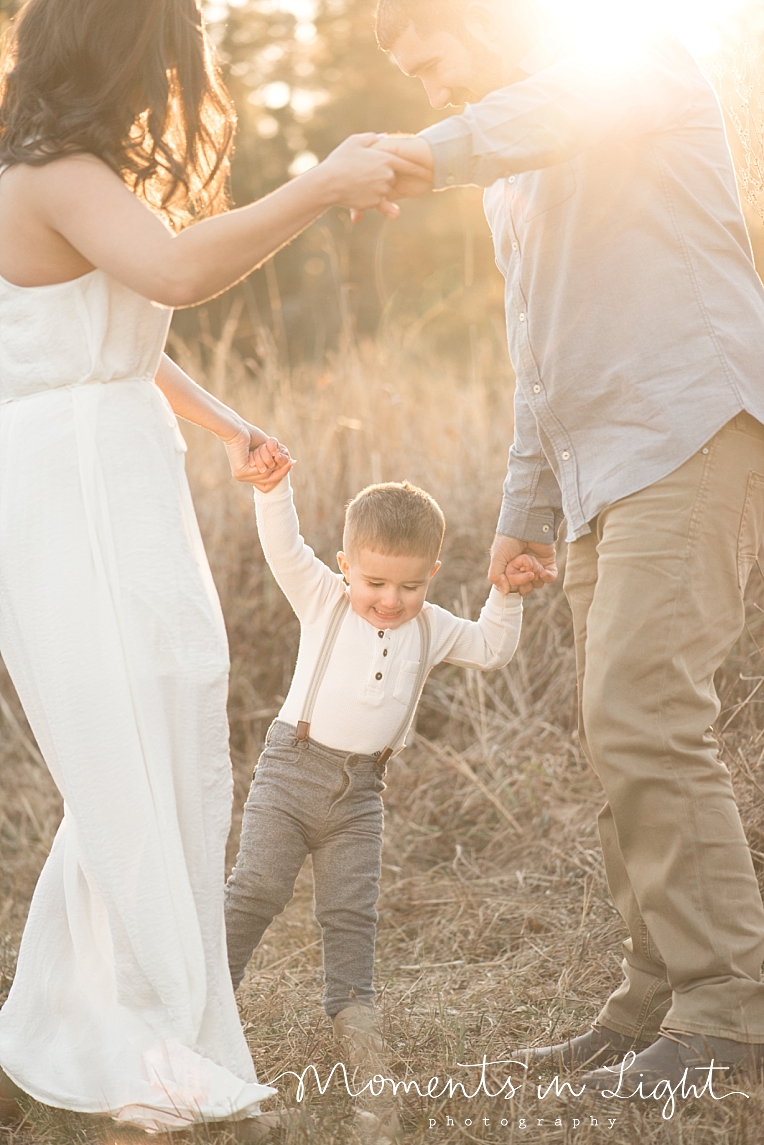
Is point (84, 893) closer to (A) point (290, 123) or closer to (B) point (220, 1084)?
(B) point (220, 1084)

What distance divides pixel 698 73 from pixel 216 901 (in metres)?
1.79

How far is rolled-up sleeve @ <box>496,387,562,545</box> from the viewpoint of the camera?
275cm

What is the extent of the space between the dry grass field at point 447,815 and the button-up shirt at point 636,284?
116 cm

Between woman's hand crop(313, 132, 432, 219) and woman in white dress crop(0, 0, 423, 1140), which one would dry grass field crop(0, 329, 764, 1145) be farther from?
woman's hand crop(313, 132, 432, 219)

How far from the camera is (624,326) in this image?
7.60 ft

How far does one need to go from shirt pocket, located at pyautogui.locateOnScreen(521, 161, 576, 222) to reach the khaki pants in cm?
57

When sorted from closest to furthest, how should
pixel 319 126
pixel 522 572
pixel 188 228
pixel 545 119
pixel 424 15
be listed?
pixel 188 228
pixel 545 119
pixel 424 15
pixel 522 572
pixel 319 126

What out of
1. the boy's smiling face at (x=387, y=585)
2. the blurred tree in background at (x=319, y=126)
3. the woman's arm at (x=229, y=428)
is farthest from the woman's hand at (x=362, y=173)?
the blurred tree in background at (x=319, y=126)

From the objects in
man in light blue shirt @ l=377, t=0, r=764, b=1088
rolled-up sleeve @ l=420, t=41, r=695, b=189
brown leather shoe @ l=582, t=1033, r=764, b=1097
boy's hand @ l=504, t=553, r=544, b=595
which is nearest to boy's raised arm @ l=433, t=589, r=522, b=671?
boy's hand @ l=504, t=553, r=544, b=595

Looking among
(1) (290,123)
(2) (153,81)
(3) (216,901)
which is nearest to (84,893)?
(3) (216,901)

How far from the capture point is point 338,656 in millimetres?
2637

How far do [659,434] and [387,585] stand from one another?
2.21ft

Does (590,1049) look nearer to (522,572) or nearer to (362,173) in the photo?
(522,572)

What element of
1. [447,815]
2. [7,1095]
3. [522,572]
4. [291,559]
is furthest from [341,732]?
[447,815]
